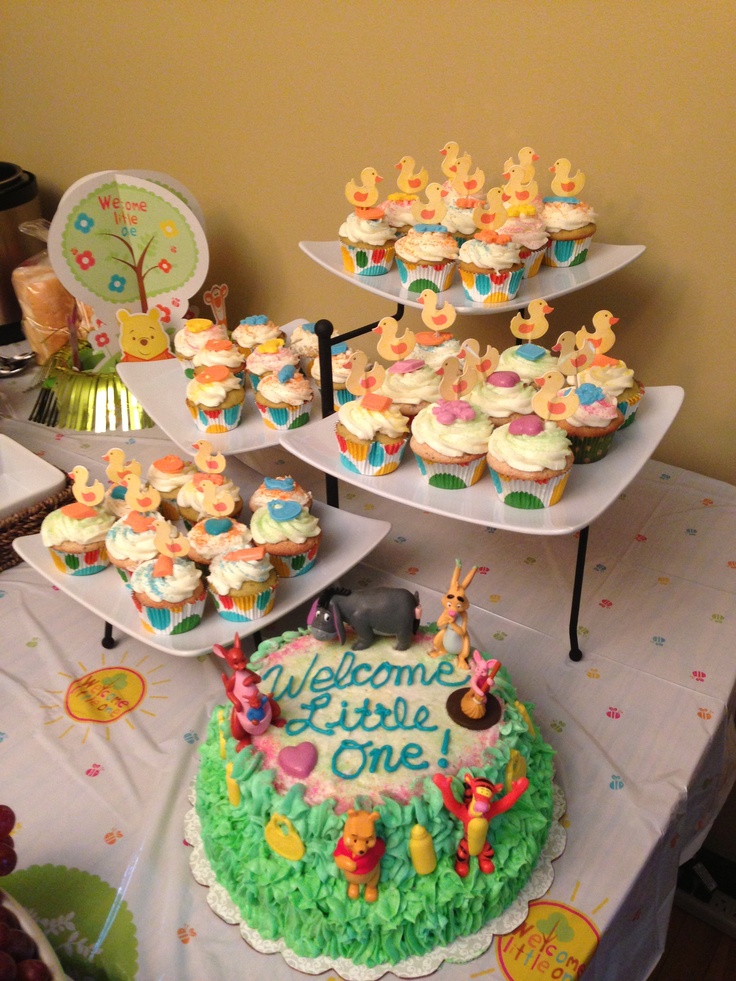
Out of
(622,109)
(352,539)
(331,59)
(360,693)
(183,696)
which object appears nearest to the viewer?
(360,693)

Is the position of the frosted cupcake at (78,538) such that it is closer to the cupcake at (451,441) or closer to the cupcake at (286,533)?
the cupcake at (286,533)

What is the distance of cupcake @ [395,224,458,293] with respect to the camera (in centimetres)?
174

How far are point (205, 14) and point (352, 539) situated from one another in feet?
A: 5.72

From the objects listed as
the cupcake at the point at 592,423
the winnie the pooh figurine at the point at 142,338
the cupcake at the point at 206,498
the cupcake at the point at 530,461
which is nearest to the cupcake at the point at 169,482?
the cupcake at the point at 206,498

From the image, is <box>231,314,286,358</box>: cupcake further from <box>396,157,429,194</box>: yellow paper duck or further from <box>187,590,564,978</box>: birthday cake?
<box>187,590,564,978</box>: birthday cake

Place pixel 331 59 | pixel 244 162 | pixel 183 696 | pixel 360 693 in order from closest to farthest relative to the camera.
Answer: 1. pixel 360 693
2. pixel 183 696
3. pixel 331 59
4. pixel 244 162

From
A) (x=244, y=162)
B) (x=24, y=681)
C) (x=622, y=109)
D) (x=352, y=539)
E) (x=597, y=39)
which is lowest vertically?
(x=24, y=681)

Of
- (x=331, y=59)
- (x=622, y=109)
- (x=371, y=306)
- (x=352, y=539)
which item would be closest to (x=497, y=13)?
(x=622, y=109)

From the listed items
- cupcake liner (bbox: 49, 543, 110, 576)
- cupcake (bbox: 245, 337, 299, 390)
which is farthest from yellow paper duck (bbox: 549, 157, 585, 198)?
cupcake liner (bbox: 49, 543, 110, 576)

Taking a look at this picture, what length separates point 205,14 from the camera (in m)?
2.47

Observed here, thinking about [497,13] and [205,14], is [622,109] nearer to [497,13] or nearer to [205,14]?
[497,13]

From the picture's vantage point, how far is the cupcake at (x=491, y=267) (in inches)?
64.8

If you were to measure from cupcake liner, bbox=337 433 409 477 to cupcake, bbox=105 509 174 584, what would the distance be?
1.23 feet

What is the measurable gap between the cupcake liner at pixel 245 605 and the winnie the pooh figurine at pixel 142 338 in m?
0.88
